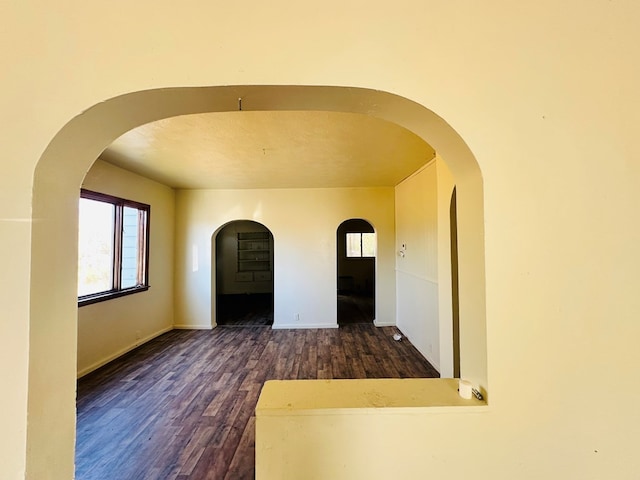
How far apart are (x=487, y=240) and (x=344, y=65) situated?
784 millimetres

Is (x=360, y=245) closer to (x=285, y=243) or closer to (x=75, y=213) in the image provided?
(x=285, y=243)

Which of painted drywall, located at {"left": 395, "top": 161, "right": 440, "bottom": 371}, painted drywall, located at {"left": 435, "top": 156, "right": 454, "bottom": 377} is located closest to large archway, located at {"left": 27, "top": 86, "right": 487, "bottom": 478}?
painted drywall, located at {"left": 435, "top": 156, "right": 454, "bottom": 377}

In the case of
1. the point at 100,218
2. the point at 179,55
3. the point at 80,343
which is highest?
the point at 179,55

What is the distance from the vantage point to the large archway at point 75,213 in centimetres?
89

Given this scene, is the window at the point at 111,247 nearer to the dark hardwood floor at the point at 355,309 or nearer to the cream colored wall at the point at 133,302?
the cream colored wall at the point at 133,302

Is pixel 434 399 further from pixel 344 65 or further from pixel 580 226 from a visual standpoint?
pixel 344 65

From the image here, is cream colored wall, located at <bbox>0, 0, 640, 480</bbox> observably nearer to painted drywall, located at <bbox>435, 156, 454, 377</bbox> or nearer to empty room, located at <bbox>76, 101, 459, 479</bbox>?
empty room, located at <bbox>76, 101, 459, 479</bbox>

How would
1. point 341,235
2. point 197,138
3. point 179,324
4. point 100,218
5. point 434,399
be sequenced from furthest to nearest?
point 341,235, point 179,324, point 100,218, point 197,138, point 434,399

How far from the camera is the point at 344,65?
0.93 metres

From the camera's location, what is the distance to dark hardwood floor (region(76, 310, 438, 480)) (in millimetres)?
1919

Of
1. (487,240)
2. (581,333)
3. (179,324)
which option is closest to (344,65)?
(487,240)

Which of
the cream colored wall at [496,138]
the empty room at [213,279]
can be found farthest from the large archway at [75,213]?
the empty room at [213,279]

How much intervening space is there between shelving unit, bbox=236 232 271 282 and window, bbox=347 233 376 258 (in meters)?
2.83

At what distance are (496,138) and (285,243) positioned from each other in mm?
4431
